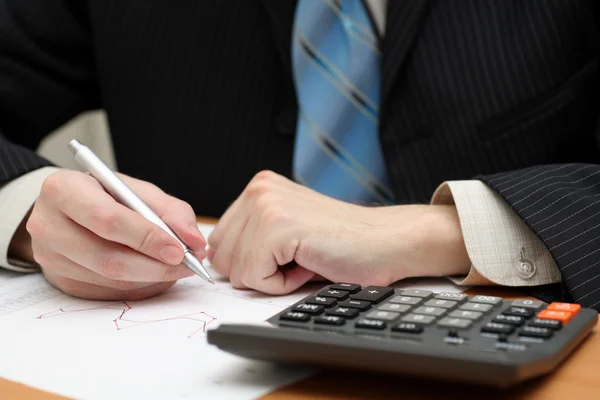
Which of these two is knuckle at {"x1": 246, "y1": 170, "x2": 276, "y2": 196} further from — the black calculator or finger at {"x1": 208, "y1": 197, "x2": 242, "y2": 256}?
the black calculator

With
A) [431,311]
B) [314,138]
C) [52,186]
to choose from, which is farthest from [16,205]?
[431,311]

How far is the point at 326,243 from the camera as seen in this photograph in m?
0.61

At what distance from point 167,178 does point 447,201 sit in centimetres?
57

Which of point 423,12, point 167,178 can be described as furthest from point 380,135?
point 167,178

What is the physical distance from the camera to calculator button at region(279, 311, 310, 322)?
0.45 m

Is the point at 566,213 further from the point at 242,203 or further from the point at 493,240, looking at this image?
the point at 242,203

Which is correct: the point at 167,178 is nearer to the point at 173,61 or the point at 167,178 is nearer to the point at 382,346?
the point at 173,61

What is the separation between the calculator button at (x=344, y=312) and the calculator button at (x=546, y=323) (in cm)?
11

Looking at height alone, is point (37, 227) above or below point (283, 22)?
below

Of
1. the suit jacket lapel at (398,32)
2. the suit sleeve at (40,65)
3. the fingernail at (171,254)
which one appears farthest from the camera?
the suit sleeve at (40,65)

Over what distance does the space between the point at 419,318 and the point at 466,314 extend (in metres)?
0.03

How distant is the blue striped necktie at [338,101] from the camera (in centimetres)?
93

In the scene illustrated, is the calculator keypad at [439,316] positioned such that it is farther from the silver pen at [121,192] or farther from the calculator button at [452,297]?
the silver pen at [121,192]

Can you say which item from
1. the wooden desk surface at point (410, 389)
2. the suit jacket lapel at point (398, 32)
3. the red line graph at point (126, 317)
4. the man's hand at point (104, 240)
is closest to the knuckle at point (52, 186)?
the man's hand at point (104, 240)
